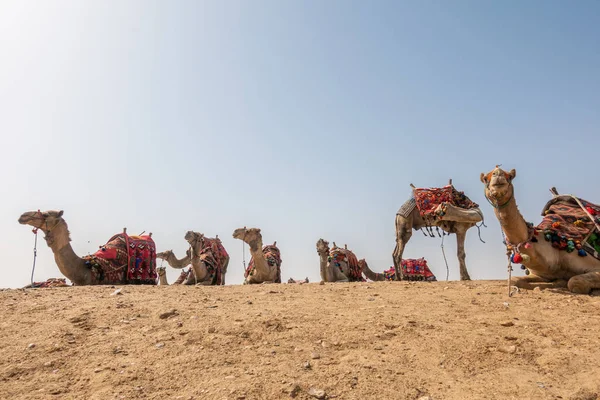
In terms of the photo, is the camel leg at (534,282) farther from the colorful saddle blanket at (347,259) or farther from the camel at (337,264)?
the colorful saddle blanket at (347,259)

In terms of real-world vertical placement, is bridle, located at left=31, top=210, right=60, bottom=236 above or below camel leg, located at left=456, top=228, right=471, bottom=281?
above

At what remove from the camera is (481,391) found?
3.08m

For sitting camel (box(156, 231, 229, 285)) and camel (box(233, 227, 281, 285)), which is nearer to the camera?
camel (box(233, 227, 281, 285))

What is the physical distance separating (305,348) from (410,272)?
16011mm

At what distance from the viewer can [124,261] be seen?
11875 mm

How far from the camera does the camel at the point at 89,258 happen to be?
10664 millimetres

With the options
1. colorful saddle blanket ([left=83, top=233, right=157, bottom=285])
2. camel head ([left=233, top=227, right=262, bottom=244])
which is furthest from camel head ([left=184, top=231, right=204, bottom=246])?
camel head ([left=233, top=227, right=262, bottom=244])

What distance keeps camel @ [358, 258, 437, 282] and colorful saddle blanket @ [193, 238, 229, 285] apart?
6.90 m

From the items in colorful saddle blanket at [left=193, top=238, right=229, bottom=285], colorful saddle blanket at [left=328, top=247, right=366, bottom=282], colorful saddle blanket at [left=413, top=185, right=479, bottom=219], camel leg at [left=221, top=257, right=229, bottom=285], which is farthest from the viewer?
colorful saddle blanket at [left=328, top=247, right=366, bottom=282]

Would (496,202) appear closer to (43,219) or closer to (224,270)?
(224,270)

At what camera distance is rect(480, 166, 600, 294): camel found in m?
6.40

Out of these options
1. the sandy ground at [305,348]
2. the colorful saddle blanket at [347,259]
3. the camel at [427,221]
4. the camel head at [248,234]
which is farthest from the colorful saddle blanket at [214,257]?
the sandy ground at [305,348]

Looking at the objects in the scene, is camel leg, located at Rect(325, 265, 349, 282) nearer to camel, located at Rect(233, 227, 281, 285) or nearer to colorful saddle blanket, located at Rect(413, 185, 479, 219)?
camel, located at Rect(233, 227, 281, 285)

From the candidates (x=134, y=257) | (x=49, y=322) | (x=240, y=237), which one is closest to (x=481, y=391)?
(x=49, y=322)
